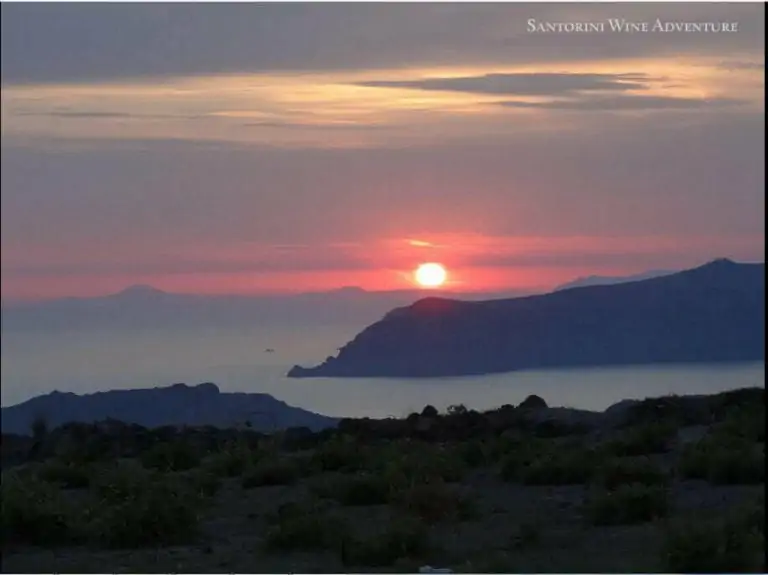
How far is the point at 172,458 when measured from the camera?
2319 cm

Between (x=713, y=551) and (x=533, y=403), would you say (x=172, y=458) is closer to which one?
(x=533, y=403)

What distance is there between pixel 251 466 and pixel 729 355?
630 inches

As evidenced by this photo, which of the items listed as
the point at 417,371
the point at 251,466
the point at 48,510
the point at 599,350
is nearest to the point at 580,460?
the point at 251,466

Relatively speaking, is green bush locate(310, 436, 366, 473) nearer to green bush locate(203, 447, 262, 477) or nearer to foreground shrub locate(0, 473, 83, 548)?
green bush locate(203, 447, 262, 477)

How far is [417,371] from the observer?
33719 mm

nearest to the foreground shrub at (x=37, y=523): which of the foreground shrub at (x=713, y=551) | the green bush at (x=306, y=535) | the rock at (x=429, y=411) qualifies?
the green bush at (x=306, y=535)

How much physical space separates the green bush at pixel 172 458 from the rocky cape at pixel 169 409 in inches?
290

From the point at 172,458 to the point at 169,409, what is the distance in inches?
392

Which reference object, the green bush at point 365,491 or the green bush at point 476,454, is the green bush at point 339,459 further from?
the green bush at point 365,491

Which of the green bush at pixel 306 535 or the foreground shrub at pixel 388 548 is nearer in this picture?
the foreground shrub at pixel 388 548

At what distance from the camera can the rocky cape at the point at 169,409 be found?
32.1m

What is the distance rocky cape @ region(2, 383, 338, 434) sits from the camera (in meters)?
32.1

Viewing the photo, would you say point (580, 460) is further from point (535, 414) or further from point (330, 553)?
point (535, 414)

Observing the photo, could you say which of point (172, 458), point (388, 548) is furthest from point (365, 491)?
point (172, 458)
